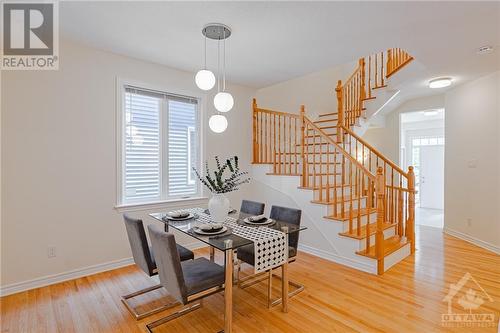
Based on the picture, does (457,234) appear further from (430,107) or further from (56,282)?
(56,282)

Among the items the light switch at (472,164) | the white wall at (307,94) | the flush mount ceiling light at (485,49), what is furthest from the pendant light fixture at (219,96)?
the light switch at (472,164)

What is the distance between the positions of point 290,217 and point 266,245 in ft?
2.45

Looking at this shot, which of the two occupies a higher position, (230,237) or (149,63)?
(149,63)

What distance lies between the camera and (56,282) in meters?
2.86

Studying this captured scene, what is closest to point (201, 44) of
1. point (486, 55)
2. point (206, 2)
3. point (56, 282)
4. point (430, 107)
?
point (206, 2)

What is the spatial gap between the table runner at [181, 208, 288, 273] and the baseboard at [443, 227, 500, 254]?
147 inches

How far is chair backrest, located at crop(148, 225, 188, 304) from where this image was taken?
1.76 metres

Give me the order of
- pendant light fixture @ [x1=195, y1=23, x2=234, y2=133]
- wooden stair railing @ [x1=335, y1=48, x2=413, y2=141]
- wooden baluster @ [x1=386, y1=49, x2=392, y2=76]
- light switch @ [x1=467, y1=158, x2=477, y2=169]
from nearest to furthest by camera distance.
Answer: pendant light fixture @ [x1=195, y1=23, x2=234, y2=133]
light switch @ [x1=467, y1=158, x2=477, y2=169]
wooden baluster @ [x1=386, y1=49, x2=392, y2=76]
wooden stair railing @ [x1=335, y1=48, x2=413, y2=141]

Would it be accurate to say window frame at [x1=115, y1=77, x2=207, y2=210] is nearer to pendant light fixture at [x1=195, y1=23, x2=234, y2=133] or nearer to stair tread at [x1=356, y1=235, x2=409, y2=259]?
pendant light fixture at [x1=195, y1=23, x2=234, y2=133]

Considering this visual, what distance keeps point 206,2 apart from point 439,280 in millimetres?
3805

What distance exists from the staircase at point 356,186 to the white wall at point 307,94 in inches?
39.4

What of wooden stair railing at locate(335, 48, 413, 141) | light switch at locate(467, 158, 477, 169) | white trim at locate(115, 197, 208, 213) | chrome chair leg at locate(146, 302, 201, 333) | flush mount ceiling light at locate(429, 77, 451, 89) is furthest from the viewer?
wooden stair railing at locate(335, 48, 413, 141)

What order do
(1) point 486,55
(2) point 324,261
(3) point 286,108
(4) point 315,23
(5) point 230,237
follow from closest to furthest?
(5) point 230,237 < (4) point 315,23 < (1) point 486,55 < (2) point 324,261 < (3) point 286,108

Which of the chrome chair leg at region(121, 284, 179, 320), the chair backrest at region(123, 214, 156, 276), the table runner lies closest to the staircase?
the table runner
